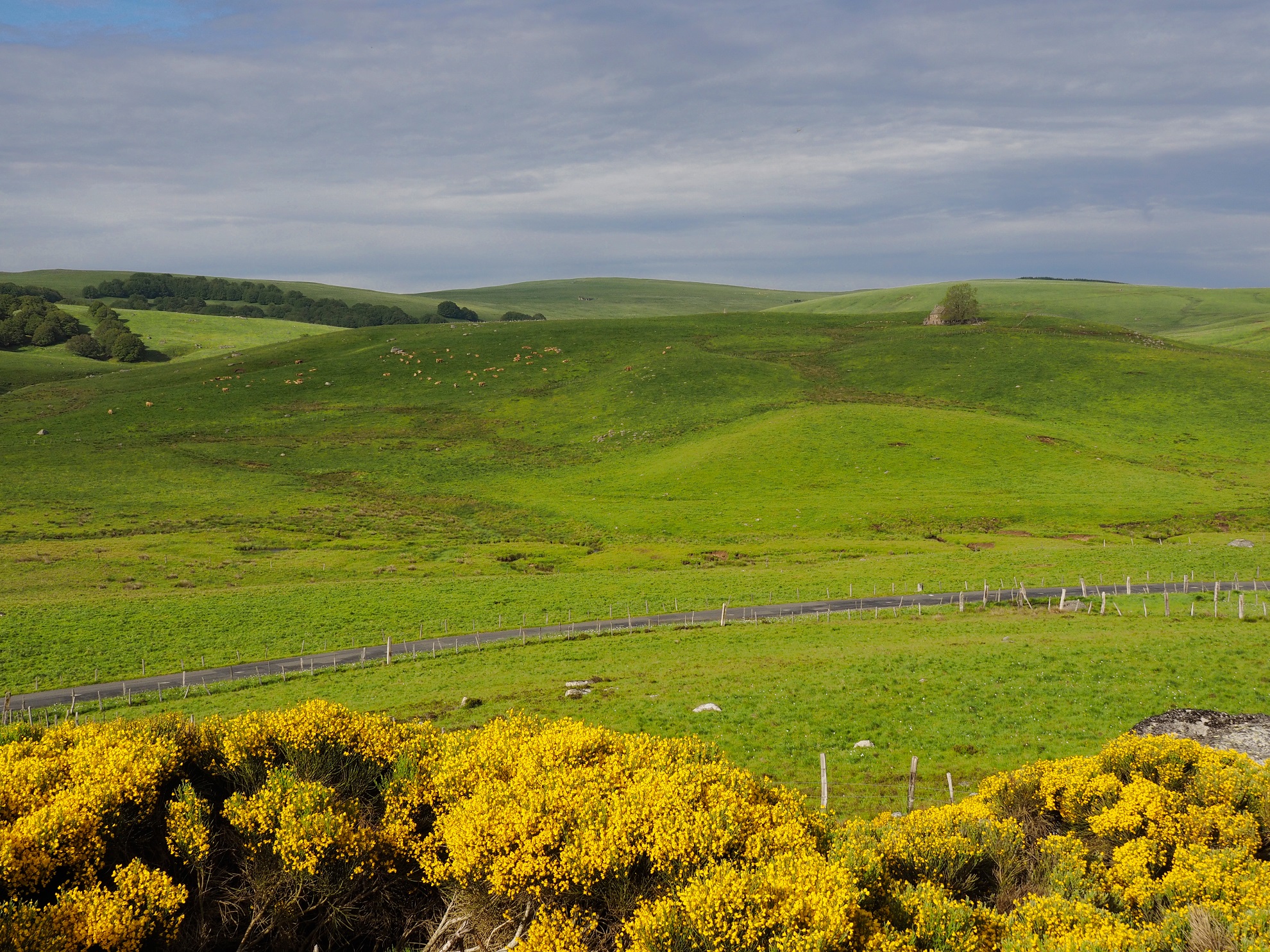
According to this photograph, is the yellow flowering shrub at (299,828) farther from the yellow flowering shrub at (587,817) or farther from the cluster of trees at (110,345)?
the cluster of trees at (110,345)

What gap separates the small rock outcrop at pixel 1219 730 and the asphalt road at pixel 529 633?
93.9ft

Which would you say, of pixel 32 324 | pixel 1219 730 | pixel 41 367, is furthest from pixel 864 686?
pixel 32 324

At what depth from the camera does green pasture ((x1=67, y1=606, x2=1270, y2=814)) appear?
2756 cm

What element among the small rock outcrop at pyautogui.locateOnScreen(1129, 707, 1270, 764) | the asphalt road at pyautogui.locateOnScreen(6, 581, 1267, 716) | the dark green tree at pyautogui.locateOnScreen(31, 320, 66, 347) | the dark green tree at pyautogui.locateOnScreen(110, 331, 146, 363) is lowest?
the asphalt road at pyautogui.locateOnScreen(6, 581, 1267, 716)

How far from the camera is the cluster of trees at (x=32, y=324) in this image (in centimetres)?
17588

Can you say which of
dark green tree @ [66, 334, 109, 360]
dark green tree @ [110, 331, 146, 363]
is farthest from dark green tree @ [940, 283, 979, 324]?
dark green tree @ [66, 334, 109, 360]

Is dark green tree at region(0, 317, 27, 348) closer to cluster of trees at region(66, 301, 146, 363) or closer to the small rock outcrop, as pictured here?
cluster of trees at region(66, 301, 146, 363)

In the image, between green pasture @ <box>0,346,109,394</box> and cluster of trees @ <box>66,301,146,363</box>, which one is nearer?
green pasture @ <box>0,346,109,394</box>

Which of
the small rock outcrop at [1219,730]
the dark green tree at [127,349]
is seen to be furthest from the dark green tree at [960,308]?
the dark green tree at [127,349]

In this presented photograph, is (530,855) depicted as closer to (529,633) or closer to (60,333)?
(529,633)

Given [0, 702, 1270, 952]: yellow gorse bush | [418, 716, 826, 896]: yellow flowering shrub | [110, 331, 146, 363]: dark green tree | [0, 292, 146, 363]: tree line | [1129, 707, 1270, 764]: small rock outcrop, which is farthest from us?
[0, 292, 146, 363]: tree line

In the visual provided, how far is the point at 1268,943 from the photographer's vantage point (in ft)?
30.6

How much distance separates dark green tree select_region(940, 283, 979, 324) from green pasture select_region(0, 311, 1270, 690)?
7.45 meters

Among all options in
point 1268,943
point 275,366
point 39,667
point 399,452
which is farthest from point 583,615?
point 275,366
